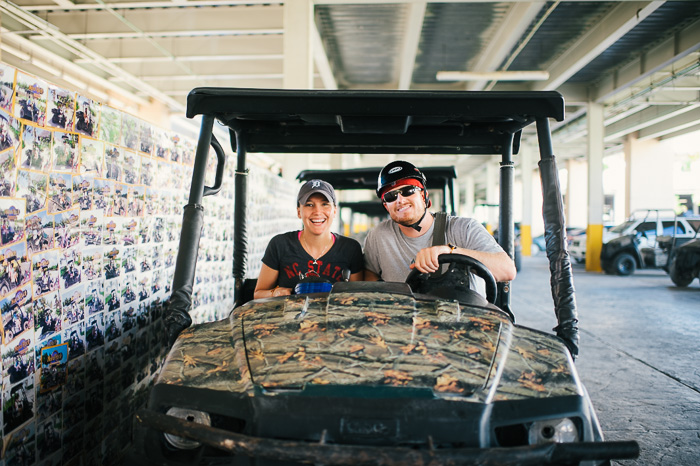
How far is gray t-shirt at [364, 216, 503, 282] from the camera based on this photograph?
268 cm

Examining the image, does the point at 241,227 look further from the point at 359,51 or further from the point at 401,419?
the point at 359,51

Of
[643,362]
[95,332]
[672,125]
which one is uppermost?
[672,125]

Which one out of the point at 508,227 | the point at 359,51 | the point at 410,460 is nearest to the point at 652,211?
the point at 359,51

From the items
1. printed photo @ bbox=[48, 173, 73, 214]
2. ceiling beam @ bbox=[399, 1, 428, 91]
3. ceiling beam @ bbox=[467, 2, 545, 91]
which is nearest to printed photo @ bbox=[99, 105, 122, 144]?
printed photo @ bbox=[48, 173, 73, 214]

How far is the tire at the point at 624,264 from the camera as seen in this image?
43.1 ft

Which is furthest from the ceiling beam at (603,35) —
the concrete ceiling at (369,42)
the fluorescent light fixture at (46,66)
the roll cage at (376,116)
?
the fluorescent light fixture at (46,66)

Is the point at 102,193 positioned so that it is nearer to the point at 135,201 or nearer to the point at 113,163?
the point at 113,163

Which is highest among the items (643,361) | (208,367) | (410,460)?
(208,367)

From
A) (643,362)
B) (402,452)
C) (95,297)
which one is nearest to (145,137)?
(95,297)

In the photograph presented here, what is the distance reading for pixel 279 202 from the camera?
20.3 feet

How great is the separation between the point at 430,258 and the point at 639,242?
13.1 metres

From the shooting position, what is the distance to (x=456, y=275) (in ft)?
7.27

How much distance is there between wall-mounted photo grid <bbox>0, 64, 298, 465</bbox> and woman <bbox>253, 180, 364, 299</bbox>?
61cm

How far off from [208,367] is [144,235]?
Result: 130cm
